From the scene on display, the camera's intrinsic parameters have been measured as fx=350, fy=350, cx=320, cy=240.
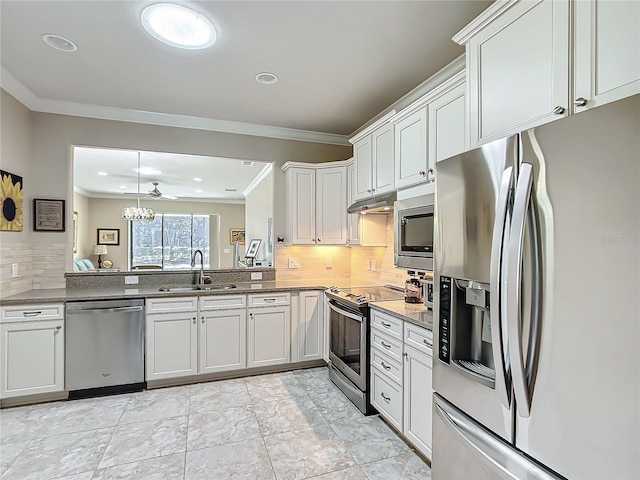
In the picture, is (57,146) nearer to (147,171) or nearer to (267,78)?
(147,171)

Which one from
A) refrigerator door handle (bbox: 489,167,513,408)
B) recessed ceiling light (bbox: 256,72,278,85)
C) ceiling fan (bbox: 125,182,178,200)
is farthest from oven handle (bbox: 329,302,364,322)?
ceiling fan (bbox: 125,182,178,200)

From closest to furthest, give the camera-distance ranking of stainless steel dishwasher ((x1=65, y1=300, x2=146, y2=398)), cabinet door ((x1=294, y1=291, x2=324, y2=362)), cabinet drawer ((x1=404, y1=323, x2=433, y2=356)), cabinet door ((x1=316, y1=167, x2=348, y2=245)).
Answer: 1. cabinet drawer ((x1=404, y1=323, x2=433, y2=356))
2. stainless steel dishwasher ((x1=65, y1=300, x2=146, y2=398))
3. cabinet door ((x1=294, y1=291, x2=324, y2=362))
4. cabinet door ((x1=316, y1=167, x2=348, y2=245))

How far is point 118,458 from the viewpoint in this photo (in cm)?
220

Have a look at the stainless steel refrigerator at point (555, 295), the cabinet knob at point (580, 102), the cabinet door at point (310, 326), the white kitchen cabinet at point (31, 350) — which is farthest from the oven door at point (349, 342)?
the white kitchen cabinet at point (31, 350)

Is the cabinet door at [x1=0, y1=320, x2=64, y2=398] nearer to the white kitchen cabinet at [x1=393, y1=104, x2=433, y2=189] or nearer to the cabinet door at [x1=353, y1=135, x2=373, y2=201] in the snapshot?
the cabinet door at [x1=353, y1=135, x2=373, y2=201]

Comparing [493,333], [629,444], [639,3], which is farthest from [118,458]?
[639,3]

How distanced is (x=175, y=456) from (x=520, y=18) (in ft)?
9.69

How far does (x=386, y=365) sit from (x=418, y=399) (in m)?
0.38

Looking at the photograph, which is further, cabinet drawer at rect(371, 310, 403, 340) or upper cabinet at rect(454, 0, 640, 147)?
cabinet drawer at rect(371, 310, 403, 340)

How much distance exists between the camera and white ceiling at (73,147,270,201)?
4707 mm

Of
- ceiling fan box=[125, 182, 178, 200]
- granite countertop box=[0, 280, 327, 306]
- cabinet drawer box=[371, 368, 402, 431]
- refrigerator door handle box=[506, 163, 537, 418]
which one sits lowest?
cabinet drawer box=[371, 368, 402, 431]

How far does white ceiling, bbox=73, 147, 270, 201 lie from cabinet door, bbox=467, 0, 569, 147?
3119 mm

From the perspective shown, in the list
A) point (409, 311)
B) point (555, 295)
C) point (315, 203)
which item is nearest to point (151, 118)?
point (315, 203)

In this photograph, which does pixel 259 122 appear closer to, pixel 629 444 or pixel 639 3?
pixel 639 3
